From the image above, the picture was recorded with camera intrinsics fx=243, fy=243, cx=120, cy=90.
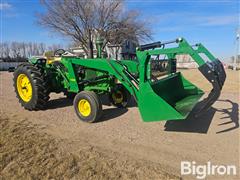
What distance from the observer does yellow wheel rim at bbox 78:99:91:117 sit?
5.57 meters

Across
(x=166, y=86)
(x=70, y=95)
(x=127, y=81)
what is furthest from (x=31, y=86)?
(x=166, y=86)

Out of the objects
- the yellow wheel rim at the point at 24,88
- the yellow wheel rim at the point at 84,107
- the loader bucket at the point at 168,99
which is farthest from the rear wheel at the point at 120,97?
the yellow wheel rim at the point at 24,88

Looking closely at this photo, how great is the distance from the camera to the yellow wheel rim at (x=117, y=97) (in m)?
7.02

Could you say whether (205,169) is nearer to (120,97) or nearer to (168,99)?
(168,99)

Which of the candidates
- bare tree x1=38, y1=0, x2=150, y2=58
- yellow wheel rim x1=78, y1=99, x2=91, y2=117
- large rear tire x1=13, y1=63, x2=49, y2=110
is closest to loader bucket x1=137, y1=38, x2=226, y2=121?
yellow wheel rim x1=78, y1=99, x2=91, y2=117

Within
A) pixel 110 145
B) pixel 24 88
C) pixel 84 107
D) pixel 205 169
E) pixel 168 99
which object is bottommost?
pixel 205 169

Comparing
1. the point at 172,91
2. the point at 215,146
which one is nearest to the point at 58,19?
the point at 172,91

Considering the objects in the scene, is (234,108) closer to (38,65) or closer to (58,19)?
(38,65)

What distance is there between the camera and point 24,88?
266 inches

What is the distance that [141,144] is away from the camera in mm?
4254

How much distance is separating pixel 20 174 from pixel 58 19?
90.0ft

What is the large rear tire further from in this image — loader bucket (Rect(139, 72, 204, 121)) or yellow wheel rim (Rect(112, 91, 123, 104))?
loader bucket (Rect(139, 72, 204, 121))

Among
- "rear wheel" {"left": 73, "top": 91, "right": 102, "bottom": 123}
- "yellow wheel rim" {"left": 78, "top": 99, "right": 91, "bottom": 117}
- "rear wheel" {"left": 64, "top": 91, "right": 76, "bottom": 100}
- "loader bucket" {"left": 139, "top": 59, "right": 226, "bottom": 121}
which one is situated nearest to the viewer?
"loader bucket" {"left": 139, "top": 59, "right": 226, "bottom": 121}

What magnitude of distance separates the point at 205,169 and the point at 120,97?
3938mm
